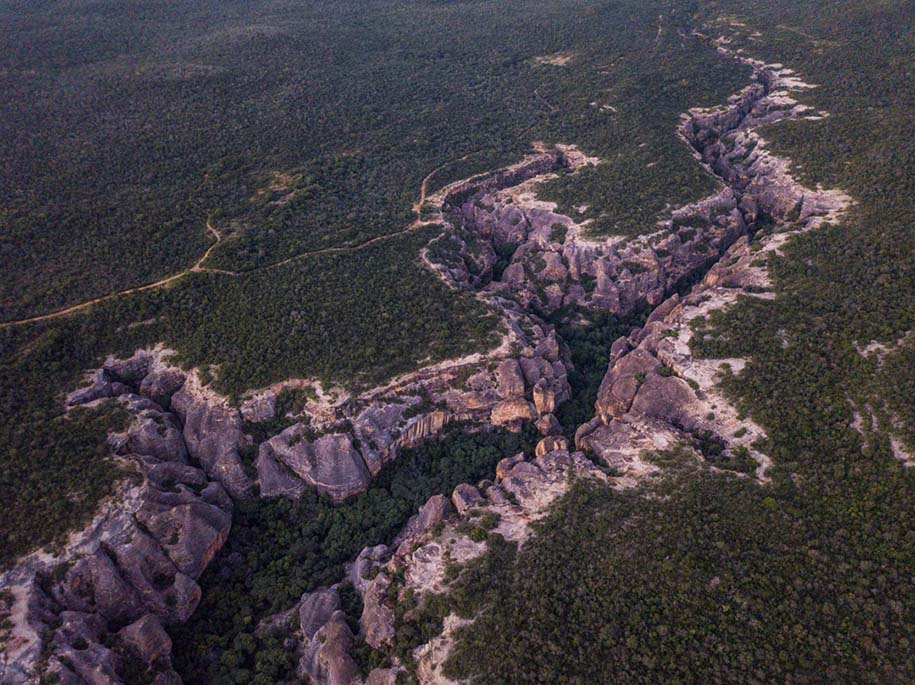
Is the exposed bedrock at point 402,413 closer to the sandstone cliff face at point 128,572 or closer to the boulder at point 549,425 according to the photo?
the boulder at point 549,425

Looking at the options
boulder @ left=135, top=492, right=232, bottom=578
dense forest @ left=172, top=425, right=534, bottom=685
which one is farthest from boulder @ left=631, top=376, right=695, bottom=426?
boulder @ left=135, top=492, right=232, bottom=578

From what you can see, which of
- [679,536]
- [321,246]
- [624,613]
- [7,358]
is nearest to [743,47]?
[321,246]

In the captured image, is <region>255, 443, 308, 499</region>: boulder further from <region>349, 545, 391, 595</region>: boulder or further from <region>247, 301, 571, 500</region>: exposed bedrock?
<region>349, 545, 391, 595</region>: boulder

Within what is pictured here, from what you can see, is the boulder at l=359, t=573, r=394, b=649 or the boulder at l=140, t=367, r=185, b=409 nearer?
the boulder at l=359, t=573, r=394, b=649

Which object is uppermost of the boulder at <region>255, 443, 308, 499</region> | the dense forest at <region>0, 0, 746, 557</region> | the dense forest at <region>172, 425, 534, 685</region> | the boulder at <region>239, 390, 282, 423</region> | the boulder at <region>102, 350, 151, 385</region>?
the dense forest at <region>0, 0, 746, 557</region>

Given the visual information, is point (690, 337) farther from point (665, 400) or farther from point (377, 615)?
point (377, 615)
